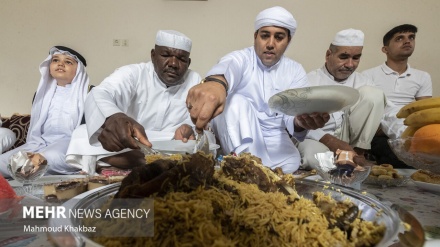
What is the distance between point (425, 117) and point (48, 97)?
3415 mm

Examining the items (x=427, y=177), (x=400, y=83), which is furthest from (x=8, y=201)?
(x=400, y=83)

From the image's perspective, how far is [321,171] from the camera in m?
1.35

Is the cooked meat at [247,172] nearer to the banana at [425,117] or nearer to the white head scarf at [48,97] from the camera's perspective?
the banana at [425,117]

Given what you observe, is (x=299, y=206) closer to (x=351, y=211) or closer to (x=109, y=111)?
(x=351, y=211)

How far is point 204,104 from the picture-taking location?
1222 millimetres

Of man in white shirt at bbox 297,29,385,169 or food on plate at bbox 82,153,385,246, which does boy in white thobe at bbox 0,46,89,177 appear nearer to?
man in white shirt at bbox 297,29,385,169

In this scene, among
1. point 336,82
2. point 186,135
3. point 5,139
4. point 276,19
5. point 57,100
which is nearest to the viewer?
point 186,135

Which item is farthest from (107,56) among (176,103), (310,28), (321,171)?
(321,171)

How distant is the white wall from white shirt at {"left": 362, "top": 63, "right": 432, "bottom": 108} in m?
0.84

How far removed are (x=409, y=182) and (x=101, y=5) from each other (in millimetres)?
4955

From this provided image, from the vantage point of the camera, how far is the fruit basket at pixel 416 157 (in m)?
1.09

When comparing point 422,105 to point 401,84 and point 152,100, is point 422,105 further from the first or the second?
point 401,84

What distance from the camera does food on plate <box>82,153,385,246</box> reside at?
0.59 m

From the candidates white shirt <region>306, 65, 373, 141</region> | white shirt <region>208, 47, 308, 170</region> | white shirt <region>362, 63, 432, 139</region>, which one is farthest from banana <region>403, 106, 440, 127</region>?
white shirt <region>362, 63, 432, 139</region>
